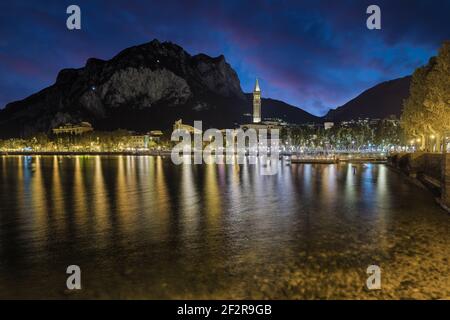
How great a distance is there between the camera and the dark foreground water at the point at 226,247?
1085 cm

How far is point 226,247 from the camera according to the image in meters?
15.1

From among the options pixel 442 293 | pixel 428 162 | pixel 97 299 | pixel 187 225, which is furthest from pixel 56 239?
pixel 428 162

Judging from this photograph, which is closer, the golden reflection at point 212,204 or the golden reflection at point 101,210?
the golden reflection at point 101,210

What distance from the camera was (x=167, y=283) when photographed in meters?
11.2

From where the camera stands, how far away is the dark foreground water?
1085 centimetres

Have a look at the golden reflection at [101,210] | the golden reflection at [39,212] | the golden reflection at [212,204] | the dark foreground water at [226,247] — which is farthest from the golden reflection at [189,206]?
the golden reflection at [39,212]

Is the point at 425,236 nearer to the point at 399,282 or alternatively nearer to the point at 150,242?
the point at 399,282

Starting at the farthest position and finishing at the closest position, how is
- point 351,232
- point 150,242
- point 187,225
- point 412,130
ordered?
point 412,130 → point 187,225 → point 351,232 → point 150,242

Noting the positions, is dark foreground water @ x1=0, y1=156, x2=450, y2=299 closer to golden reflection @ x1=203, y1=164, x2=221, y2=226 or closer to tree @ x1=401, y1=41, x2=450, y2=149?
golden reflection @ x1=203, y1=164, x2=221, y2=226

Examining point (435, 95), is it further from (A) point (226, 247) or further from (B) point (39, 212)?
(B) point (39, 212)

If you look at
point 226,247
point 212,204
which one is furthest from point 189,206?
point 226,247

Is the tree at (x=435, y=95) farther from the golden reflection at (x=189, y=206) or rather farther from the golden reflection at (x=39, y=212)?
the golden reflection at (x=39, y=212)

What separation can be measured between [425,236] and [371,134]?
5871 inches

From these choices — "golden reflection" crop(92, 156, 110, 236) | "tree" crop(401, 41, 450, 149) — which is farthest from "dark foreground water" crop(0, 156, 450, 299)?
"tree" crop(401, 41, 450, 149)
